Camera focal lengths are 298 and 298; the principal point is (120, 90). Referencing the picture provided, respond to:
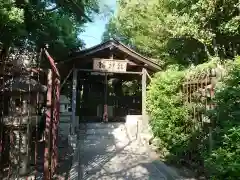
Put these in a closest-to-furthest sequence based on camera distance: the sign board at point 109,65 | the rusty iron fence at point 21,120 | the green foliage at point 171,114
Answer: the rusty iron fence at point 21,120
the green foliage at point 171,114
the sign board at point 109,65

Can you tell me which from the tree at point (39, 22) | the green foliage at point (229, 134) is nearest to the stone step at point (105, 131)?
the tree at point (39, 22)

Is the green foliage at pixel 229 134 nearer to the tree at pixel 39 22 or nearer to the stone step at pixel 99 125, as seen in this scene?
the tree at pixel 39 22

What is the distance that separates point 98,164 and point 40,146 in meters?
2.91

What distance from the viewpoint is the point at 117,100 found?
19.5 meters

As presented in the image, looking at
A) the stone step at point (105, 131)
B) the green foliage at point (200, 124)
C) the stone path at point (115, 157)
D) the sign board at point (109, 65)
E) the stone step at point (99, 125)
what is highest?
the sign board at point (109, 65)

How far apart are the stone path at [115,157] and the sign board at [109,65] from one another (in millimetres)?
2756

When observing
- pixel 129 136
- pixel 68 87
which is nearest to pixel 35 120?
pixel 129 136

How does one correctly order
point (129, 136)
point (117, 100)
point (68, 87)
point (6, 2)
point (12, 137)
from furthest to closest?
point (68, 87) → point (117, 100) → point (129, 136) → point (12, 137) → point (6, 2)

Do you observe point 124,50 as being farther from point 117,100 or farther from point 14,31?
point 14,31

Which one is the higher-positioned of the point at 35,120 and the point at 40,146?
the point at 35,120

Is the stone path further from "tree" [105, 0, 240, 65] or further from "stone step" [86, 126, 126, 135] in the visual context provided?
"tree" [105, 0, 240, 65]

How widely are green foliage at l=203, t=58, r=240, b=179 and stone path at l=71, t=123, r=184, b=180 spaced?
3.02 meters

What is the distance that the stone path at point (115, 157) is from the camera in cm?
800

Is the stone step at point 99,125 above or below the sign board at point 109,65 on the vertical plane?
below
